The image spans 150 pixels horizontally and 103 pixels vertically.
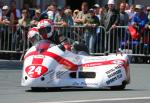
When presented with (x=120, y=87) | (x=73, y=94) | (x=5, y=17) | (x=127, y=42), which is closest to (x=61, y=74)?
(x=73, y=94)

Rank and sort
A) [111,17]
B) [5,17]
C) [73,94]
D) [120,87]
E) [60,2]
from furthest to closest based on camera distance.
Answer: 1. [60,2]
2. [5,17]
3. [111,17]
4. [120,87]
5. [73,94]

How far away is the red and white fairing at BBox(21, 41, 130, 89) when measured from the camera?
523 inches

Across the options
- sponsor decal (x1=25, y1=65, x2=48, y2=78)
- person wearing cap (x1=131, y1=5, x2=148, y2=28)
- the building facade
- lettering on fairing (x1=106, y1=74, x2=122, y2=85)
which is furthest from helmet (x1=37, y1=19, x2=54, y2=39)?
the building facade

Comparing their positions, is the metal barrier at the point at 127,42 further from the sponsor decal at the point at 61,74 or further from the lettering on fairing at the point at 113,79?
the sponsor decal at the point at 61,74

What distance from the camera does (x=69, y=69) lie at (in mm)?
13547

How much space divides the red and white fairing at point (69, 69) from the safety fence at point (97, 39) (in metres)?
8.45

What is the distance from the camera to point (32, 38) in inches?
555

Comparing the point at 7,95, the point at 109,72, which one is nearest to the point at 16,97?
the point at 7,95

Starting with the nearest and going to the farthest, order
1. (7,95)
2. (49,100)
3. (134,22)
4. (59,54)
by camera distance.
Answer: (49,100)
(7,95)
(59,54)
(134,22)

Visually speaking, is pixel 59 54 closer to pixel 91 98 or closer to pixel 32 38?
pixel 32 38

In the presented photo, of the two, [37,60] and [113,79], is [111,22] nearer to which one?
[113,79]

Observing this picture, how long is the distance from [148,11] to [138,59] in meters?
1.99

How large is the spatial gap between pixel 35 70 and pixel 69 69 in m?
0.73

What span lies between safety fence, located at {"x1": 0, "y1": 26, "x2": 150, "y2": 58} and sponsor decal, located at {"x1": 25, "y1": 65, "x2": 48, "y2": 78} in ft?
29.4
